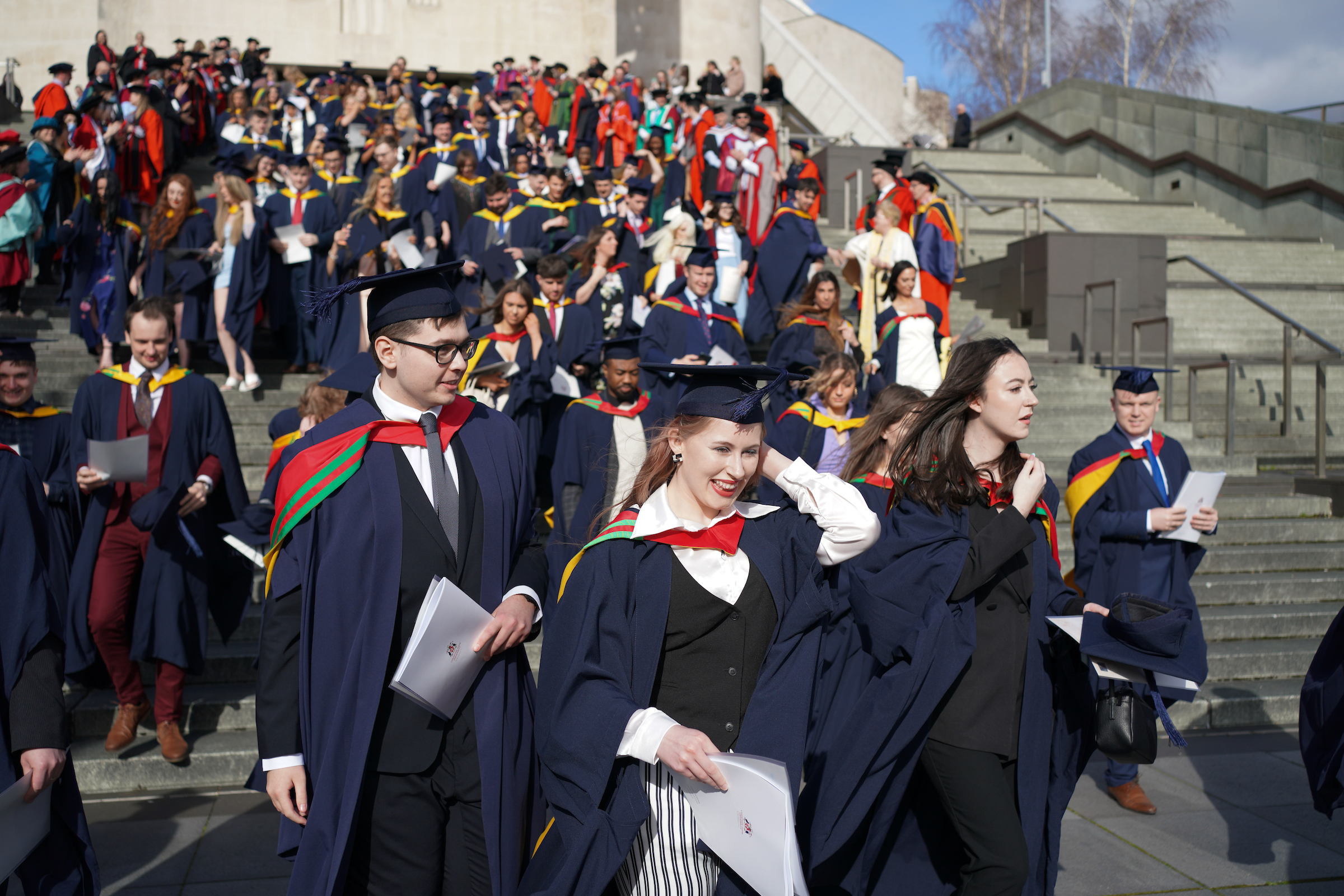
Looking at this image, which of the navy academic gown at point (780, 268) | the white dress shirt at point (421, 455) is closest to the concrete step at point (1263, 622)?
the navy academic gown at point (780, 268)

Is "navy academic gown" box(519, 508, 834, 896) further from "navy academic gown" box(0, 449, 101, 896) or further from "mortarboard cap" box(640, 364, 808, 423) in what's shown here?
"navy academic gown" box(0, 449, 101, 896)

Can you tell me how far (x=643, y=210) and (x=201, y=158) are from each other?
9.83 meters

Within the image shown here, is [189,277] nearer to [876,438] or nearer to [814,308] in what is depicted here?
[814,308]

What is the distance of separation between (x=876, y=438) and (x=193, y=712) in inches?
154

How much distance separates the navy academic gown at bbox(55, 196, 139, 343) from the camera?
9656 mm

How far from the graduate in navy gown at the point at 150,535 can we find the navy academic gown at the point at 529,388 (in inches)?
86.6

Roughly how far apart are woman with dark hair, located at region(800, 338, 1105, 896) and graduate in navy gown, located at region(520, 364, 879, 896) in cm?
36

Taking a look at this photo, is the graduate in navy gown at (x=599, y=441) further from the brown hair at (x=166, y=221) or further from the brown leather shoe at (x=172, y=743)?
the brown hair at (x=166, y=221)

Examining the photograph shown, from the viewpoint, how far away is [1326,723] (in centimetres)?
345

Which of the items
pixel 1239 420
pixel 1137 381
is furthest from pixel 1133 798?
pixel 1239 420

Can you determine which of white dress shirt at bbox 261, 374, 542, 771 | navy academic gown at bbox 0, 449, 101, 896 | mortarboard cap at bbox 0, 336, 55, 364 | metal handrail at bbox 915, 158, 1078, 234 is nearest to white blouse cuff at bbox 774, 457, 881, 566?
white dress shirt at bbox 261, 374, 542, 771

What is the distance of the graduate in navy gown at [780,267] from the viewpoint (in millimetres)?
10852

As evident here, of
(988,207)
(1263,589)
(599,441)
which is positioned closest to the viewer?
(599,441)

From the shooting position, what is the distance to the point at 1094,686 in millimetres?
3207
